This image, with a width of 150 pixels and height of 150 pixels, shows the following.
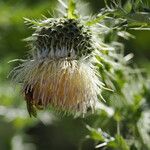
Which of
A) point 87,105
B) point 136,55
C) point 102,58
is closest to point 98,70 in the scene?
point 102,58

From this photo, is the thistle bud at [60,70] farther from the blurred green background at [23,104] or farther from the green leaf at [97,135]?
the blurred green background at [23,104]

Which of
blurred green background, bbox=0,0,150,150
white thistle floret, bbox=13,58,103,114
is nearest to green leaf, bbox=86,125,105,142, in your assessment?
white thistle floret, bbox=13,58,103,114

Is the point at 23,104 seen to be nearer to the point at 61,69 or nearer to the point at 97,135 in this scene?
the point at 97,135

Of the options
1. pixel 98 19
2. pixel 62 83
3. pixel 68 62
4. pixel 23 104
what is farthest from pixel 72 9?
pixel 23 104

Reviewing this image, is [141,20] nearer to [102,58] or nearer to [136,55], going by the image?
[102,58]

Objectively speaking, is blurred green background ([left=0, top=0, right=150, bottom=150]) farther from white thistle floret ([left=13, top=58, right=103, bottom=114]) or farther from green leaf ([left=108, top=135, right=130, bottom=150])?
white thistle floret ([left=13, top=58, right=103, bottom=114])
